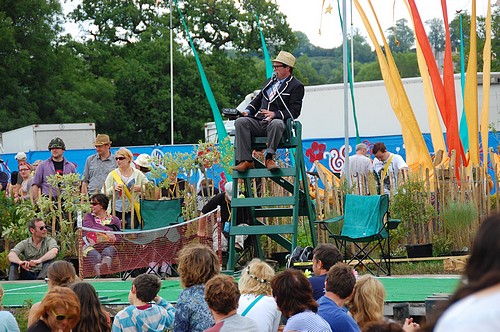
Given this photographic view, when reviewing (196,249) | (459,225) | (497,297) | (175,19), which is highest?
(175,19)

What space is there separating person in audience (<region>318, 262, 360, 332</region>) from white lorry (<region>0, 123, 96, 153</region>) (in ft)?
79.5

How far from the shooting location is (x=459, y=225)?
43.4 ft

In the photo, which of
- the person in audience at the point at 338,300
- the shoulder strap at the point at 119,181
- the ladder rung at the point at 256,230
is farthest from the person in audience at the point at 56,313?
the shoulder strap at the point at 119,181

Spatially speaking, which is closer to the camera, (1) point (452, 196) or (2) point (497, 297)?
→ (2) point (497, 297)

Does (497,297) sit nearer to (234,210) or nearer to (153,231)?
(234,210)

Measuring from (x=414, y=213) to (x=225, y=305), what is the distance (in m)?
8.43

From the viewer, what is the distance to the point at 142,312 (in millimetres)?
6250

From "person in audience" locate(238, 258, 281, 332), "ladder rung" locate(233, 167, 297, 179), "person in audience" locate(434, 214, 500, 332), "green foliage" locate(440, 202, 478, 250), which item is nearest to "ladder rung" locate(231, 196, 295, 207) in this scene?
"ladder rung" locate(233, 167, 297, 179)

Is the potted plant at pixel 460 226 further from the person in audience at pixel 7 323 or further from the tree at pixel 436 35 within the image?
the tree at pixel 436 35

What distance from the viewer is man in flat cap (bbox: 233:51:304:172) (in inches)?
436

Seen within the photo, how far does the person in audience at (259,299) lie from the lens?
6.12 m

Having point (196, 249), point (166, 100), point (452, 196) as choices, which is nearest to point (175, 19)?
point (166, 100)

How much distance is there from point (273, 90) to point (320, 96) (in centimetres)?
1466

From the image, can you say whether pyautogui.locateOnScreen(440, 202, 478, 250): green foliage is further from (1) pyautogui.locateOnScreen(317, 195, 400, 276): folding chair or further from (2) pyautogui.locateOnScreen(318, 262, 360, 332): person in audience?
(2) pyautogui.locateOnScreen(318, 262, 360, 332): person in audience
